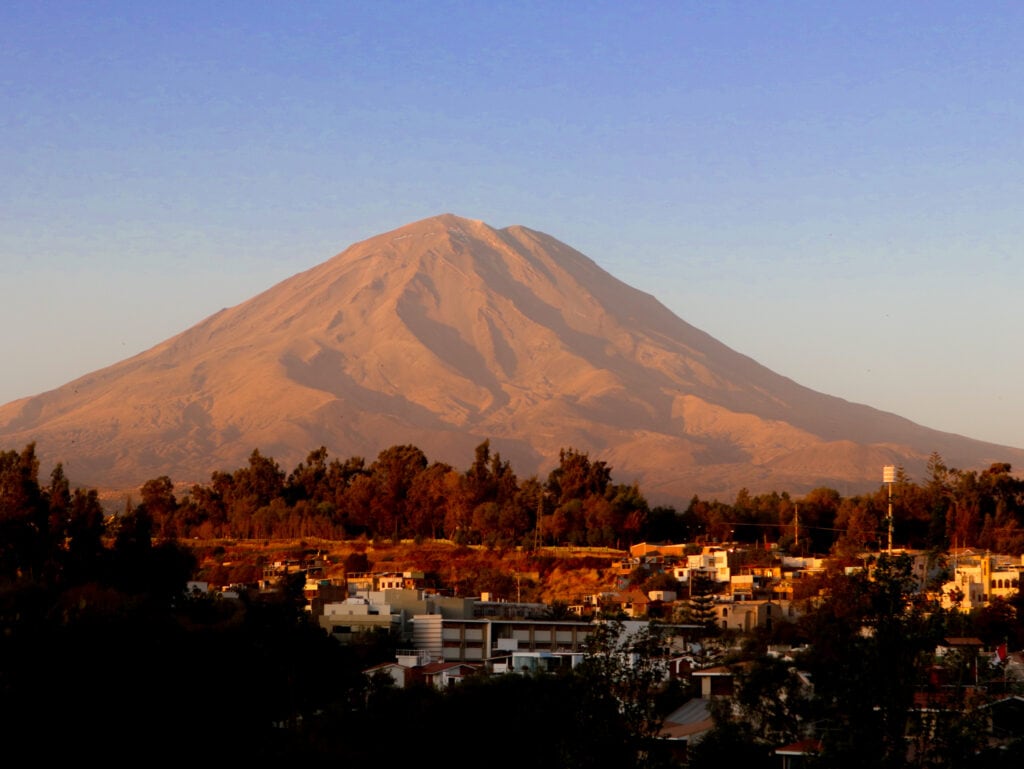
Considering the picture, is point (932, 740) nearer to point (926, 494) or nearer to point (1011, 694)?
point (1011, 694)

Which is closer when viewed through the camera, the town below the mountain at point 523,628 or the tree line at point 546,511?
the town below the mountain at point 523,628

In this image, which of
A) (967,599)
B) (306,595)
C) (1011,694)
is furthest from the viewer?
(306,595)

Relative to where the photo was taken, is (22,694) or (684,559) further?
(684,559)

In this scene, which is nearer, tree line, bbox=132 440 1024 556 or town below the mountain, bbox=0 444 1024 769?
town below the mountain, bbox=0 444 1024 769

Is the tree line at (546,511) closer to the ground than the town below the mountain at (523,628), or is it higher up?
higher up

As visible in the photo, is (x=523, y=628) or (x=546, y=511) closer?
(x=523, y=628)

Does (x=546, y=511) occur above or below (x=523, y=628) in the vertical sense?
above

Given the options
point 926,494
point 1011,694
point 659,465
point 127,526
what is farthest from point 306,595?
point 659,465

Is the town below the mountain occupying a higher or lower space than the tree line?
lower
